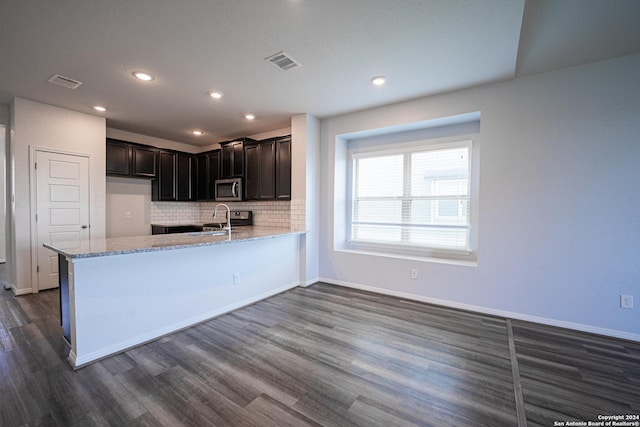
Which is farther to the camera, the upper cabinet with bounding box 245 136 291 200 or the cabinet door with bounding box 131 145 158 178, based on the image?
the cabinet door with bounding box 131 145 158 178

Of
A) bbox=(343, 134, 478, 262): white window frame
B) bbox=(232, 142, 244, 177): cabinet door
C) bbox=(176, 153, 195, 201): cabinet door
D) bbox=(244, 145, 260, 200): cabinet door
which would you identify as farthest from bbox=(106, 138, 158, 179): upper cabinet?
bbox=(343, 134, 478, 262): white window frame

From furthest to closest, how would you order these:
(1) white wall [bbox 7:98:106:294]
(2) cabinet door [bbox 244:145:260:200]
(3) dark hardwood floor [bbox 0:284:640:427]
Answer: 1. (2) cabinet door [bbox 244:145:260:200]
2. (1) white wall [bbox 7:98:106:294]
3. (3) dark hardwood floor [bbox 0:284:640:427]

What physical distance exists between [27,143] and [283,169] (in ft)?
11.4

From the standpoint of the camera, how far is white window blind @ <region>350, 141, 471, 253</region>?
3652 mm

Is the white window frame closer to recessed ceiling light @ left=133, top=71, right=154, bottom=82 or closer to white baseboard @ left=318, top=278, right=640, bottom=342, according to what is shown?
white baseboard @ left=318, top=278, right=640, bottom=342

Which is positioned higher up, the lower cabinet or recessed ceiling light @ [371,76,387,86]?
recessed ceiling light @ [371,76,387,86]

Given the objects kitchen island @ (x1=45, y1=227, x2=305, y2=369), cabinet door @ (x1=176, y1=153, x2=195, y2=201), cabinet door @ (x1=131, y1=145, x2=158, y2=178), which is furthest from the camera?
cabinet door @ (x1=176, y1=153, x2=195, y2=201)

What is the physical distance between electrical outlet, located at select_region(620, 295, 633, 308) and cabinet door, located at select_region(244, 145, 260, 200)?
15.4ft

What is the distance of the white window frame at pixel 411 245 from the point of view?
355 cm

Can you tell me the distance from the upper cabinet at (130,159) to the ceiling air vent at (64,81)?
165 centimetres

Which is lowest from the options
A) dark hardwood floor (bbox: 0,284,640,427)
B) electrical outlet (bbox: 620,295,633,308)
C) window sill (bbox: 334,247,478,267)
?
dark hardwood floor (bbox: 0,284,640,427)

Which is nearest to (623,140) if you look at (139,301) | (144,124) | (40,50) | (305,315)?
(305,315)

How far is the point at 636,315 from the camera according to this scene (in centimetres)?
257

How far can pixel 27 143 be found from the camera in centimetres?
369
